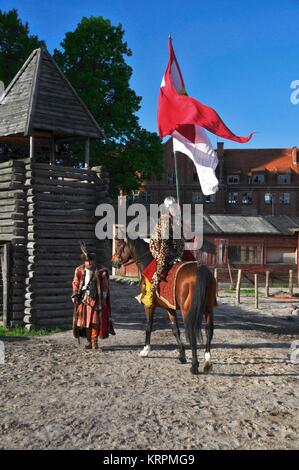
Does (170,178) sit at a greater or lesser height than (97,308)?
greater

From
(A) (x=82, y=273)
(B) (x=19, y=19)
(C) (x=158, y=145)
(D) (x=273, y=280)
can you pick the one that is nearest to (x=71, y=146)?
(C) (x=158, y=145)

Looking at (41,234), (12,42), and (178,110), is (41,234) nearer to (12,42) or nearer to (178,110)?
(178,110)

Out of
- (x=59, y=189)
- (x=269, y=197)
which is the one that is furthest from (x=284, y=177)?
(x=59, y=189)

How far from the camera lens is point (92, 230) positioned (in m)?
14.1

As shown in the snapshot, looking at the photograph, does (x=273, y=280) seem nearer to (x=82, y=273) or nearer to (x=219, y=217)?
(x=219, y=217)

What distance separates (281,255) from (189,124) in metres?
22.7

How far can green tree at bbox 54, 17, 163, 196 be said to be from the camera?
2497 centimetres

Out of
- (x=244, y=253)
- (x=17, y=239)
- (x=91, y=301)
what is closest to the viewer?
(x=91, y=301)

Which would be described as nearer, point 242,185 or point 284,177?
point 242,185

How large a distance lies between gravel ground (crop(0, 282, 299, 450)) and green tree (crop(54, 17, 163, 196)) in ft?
47.3

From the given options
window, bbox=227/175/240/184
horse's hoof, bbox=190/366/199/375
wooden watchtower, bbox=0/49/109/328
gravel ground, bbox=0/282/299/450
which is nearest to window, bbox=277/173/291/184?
window, bbox=227/175/240/184

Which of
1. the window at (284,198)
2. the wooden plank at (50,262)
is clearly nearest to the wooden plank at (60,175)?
the wooden plank at (50,262)

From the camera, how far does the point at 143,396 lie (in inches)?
293
